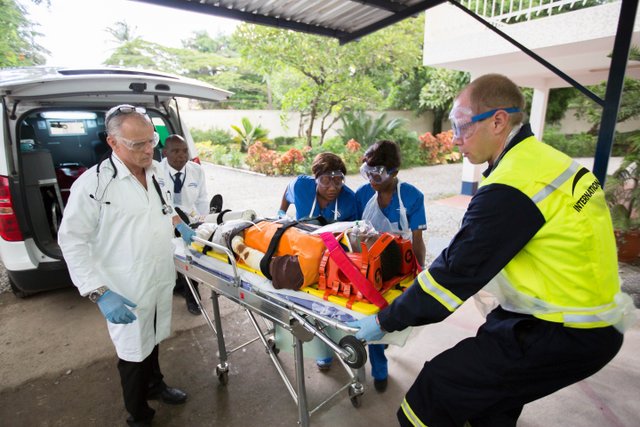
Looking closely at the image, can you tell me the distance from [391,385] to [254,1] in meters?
3.50

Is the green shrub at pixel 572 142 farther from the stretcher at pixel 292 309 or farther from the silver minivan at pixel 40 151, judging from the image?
the stretcher at pixel 292 309

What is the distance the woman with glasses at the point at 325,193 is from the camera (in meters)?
2.68

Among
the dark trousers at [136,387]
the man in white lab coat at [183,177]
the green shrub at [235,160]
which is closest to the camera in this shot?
the dark trousers at [136,387]

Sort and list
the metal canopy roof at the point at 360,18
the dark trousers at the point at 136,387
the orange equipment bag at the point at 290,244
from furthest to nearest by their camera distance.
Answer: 1. the metal canopy roof at the point at 360,18
2. the dark trousers at the point at 136,387
3. the orange equipment bag at the point at 290,244

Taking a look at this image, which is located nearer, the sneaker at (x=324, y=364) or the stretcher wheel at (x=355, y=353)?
the stretcher wheel at (x=355, y=353)

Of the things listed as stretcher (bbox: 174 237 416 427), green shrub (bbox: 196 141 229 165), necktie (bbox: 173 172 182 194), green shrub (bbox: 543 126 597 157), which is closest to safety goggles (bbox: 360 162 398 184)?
stretcher (bbox: 174 237 416 427)

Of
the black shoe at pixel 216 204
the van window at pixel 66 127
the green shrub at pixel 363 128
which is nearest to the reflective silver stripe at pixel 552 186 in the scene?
the black shoe at pixel 216 204

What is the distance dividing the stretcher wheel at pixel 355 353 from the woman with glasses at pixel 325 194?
4.15ft

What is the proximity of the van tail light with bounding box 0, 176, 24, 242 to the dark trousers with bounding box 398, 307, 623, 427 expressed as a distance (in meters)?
3.53

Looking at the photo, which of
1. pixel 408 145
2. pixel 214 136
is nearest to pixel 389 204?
pixel 408 145

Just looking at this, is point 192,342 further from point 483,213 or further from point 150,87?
point 483,213

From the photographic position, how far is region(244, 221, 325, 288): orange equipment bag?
178 cm

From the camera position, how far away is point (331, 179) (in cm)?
267

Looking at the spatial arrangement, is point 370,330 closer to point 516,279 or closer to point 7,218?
point 516,279
